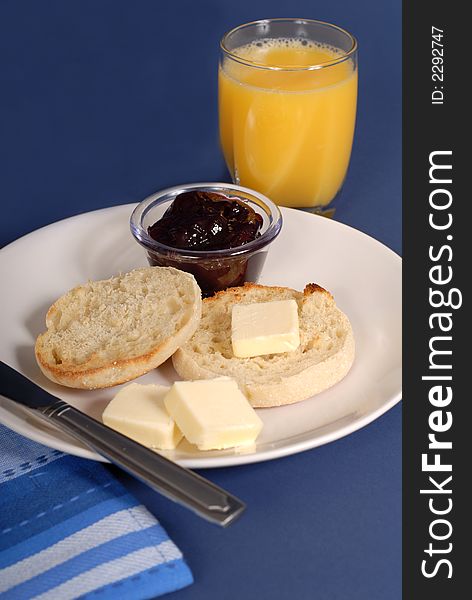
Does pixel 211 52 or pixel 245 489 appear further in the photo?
pixel 211 52

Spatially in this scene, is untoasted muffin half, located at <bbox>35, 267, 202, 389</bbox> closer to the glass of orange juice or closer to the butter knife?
the butter knife

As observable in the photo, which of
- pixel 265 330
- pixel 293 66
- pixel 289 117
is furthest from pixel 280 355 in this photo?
pixel 293 66

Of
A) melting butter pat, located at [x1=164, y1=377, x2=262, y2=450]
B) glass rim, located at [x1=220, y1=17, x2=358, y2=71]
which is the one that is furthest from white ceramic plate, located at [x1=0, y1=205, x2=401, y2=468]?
glass rim, located at [x1=220, y1=17, x2=358, y2=71]

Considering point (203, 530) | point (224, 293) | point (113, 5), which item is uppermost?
point (113, 5)

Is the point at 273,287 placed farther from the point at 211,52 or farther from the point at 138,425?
the point at 211,52

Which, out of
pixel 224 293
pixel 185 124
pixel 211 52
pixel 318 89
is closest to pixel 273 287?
pixel 224 293

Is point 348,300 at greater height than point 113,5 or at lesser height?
lesser
